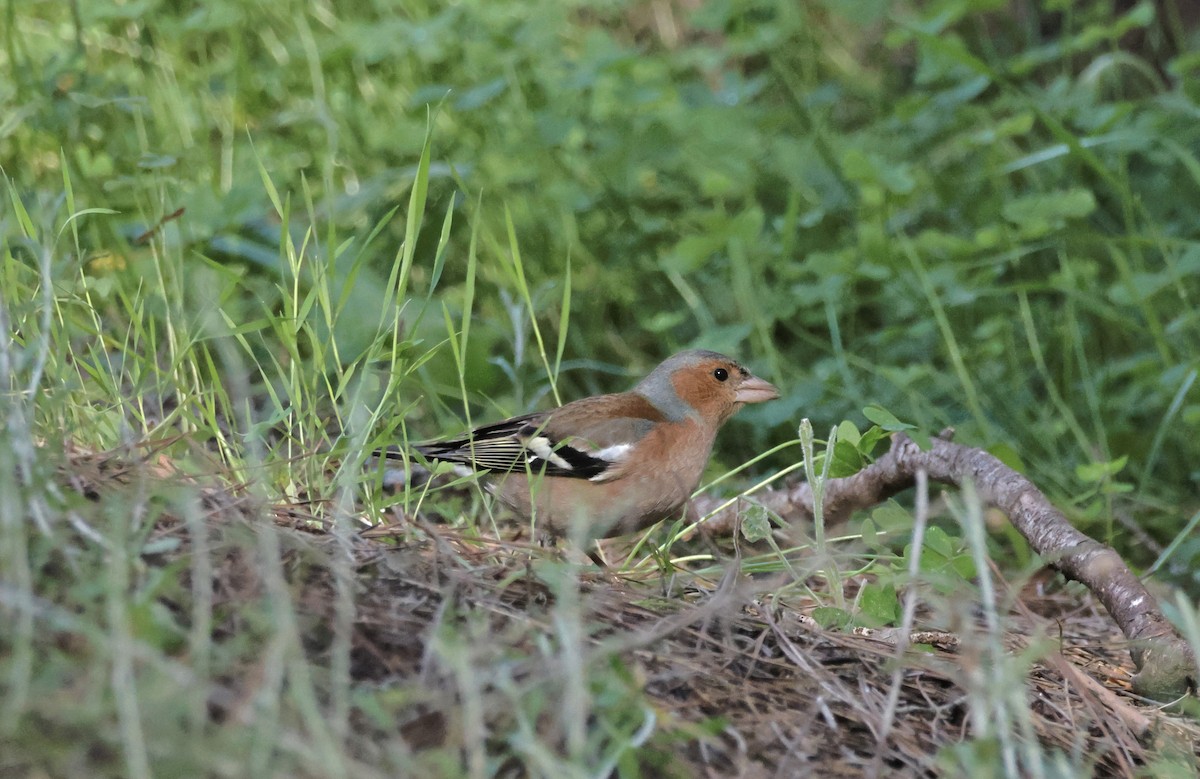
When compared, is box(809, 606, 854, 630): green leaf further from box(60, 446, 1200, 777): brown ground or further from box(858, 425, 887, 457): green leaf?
box(858, 425, 887, 457): green leaf

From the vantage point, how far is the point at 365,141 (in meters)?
6.27

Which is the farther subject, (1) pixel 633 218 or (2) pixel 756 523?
(1) pixel 633 218

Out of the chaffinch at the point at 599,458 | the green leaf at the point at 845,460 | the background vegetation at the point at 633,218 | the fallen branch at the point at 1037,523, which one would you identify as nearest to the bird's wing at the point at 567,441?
the chaffinch at the point at 599,458

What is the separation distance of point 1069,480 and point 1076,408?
652 millimetres

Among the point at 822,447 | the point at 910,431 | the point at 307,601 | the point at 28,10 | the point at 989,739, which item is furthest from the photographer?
the point at 28,10

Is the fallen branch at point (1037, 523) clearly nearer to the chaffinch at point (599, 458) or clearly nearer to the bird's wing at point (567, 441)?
the chaffinch at point (599, 458)

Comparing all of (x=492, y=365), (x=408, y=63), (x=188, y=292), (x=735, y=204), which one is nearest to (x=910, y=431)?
(x=492, y=365)

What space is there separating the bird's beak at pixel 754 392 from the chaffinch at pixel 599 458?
20 centimetres

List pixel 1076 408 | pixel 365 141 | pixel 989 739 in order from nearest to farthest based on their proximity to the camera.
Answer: pixel 989 739 → pixel 1076 408 → pixel 365 141

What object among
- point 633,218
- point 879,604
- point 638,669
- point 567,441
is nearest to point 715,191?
point 633,218

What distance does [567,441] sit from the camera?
3.62 meters

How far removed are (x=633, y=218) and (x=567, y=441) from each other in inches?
104

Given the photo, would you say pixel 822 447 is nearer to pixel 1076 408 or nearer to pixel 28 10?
pixel 1076 408

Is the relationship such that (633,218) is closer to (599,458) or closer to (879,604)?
(599,458)
